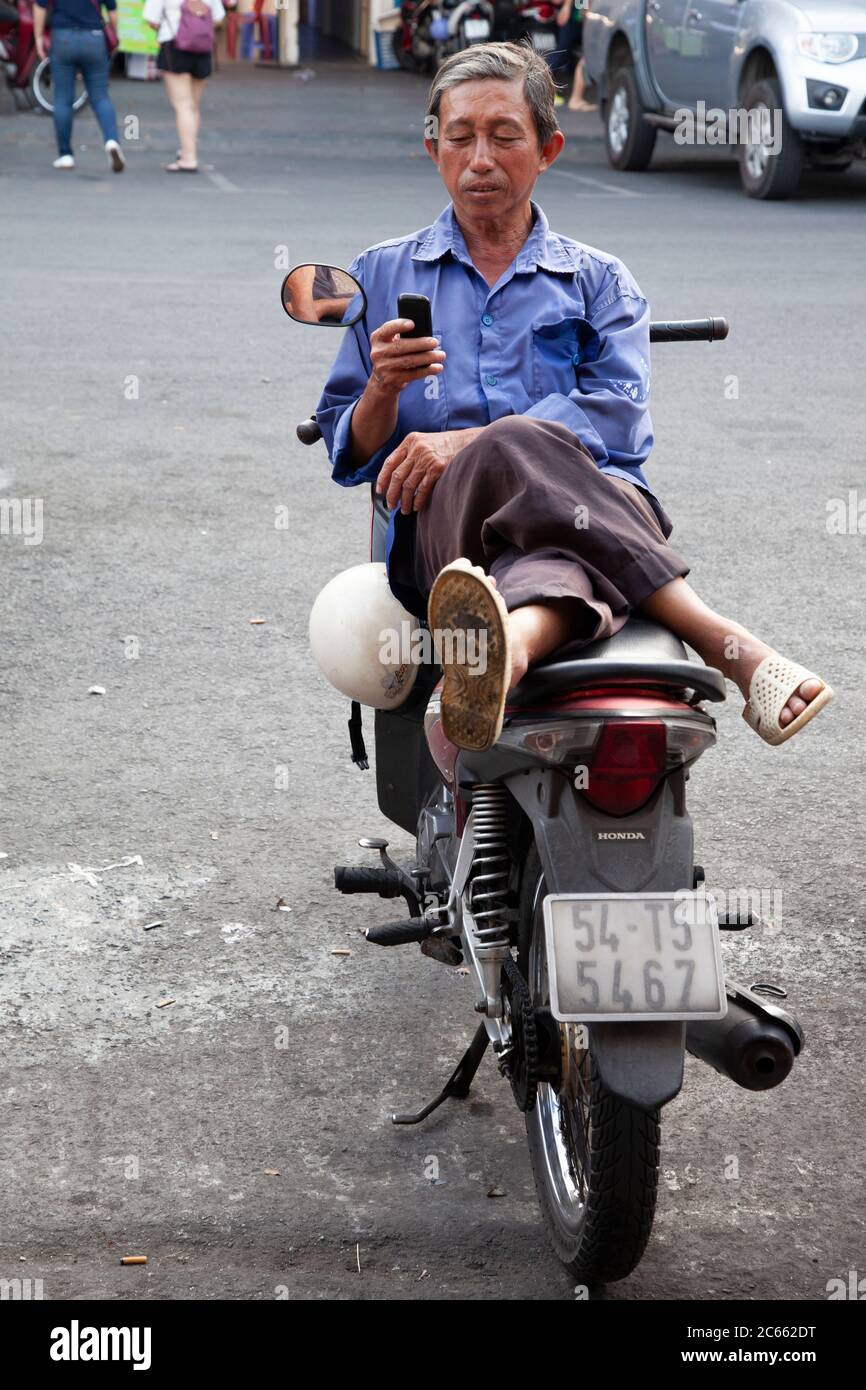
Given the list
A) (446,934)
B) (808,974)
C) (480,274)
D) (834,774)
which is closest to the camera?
(446,934)

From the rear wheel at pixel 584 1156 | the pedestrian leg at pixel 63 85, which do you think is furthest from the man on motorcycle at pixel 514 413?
the pedestrian leg at pixel 63 85

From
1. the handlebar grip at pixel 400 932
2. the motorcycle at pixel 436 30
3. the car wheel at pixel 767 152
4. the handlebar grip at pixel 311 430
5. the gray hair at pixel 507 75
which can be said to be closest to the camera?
the handlebar grip at pixel 400 932

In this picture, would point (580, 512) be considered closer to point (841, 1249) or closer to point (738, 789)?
point (841, 1249)

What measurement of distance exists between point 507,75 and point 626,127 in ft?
45.6

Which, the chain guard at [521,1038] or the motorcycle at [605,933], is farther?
the chain guard at [521,1038]

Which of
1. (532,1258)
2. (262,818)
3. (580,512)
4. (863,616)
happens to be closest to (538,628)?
(580,512)

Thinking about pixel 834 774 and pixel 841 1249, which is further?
pixel 834 774

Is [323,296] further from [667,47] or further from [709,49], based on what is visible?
[667,47]

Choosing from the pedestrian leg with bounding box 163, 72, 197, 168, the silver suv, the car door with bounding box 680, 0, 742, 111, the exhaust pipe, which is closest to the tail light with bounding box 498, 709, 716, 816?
the exhaust pipe

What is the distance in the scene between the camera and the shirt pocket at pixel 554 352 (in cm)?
325

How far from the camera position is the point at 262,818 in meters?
4.34

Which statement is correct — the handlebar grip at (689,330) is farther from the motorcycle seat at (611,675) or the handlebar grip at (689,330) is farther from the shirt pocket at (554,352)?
the motorcycle seat at (611,675)

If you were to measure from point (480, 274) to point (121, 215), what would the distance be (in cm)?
1009

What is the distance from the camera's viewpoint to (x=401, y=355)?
9.64ft
